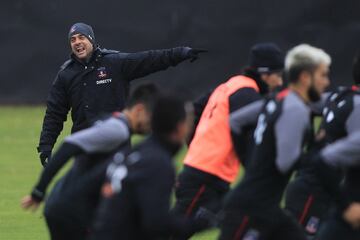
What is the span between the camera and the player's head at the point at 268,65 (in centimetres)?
864

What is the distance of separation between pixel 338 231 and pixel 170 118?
1.55 m

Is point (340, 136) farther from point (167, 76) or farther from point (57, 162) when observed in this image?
point (167, 76)

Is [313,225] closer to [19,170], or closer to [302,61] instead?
[302,61]

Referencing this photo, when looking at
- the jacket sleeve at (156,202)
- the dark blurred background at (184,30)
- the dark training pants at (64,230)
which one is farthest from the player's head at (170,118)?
the dark blurred background at (184,30)

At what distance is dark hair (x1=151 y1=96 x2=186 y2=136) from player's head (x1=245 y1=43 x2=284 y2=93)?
7.51ft

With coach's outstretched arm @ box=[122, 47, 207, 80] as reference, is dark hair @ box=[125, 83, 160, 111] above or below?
above

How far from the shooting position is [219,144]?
28.9 feet

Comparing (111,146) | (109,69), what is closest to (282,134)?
(111,146)

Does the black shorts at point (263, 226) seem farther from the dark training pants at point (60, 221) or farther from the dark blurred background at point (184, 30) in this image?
the dark blurred background at point (184, 30)

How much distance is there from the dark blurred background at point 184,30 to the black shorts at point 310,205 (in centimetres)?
1288

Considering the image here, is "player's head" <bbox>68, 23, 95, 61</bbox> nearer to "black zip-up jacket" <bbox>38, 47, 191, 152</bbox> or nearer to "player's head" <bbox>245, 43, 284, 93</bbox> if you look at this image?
"black zip-up jacket" <bbox>38, 47, 191, 152</bbox>

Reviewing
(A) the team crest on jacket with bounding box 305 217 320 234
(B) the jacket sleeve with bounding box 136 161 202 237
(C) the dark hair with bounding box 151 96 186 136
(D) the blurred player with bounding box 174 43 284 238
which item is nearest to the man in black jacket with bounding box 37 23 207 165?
(D) the blurred player with bounding box 174 43 284 238

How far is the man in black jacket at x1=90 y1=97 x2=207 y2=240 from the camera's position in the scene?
6.29m

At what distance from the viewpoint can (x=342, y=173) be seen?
757 centimetres
